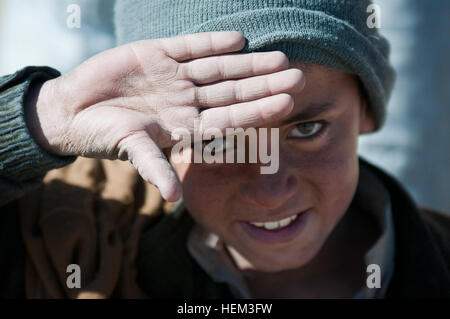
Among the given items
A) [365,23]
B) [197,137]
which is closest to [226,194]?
[197,137]

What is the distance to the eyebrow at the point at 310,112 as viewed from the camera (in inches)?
43.8

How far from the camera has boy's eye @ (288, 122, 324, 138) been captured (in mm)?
1166

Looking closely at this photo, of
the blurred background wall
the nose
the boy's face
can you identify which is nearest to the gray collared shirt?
the boy's face

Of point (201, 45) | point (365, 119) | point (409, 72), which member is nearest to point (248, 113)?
point (201, 45)

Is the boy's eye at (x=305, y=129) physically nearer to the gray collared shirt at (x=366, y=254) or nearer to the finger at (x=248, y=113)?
the finger at (x=248, y=113)

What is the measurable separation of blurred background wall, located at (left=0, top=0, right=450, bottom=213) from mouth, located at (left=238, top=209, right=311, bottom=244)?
1463 mm

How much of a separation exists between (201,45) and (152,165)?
0.84ft

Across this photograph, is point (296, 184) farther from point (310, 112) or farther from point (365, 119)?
point (365, 119)

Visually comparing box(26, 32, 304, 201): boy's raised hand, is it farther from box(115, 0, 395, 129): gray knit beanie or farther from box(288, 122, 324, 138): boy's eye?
box(288, 122, 324, 138): boy's eye

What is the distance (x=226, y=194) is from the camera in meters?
1.20

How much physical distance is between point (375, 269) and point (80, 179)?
0.82 meters

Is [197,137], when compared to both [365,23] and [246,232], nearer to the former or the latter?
[246,232]

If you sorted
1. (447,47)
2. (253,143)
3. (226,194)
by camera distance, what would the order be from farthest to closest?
(447,47)
(226,194)
(253,143)

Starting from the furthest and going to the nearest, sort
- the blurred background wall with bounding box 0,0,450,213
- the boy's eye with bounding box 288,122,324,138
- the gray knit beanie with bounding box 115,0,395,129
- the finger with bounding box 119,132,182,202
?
the blurred background wall with bounding box 0,0,450,213 < the boy's eye with bounding box 288,122,324,138 < the gray knit beanie with bounding box 115,0,395,129 < the finger with bounding box 119,132,182,202
